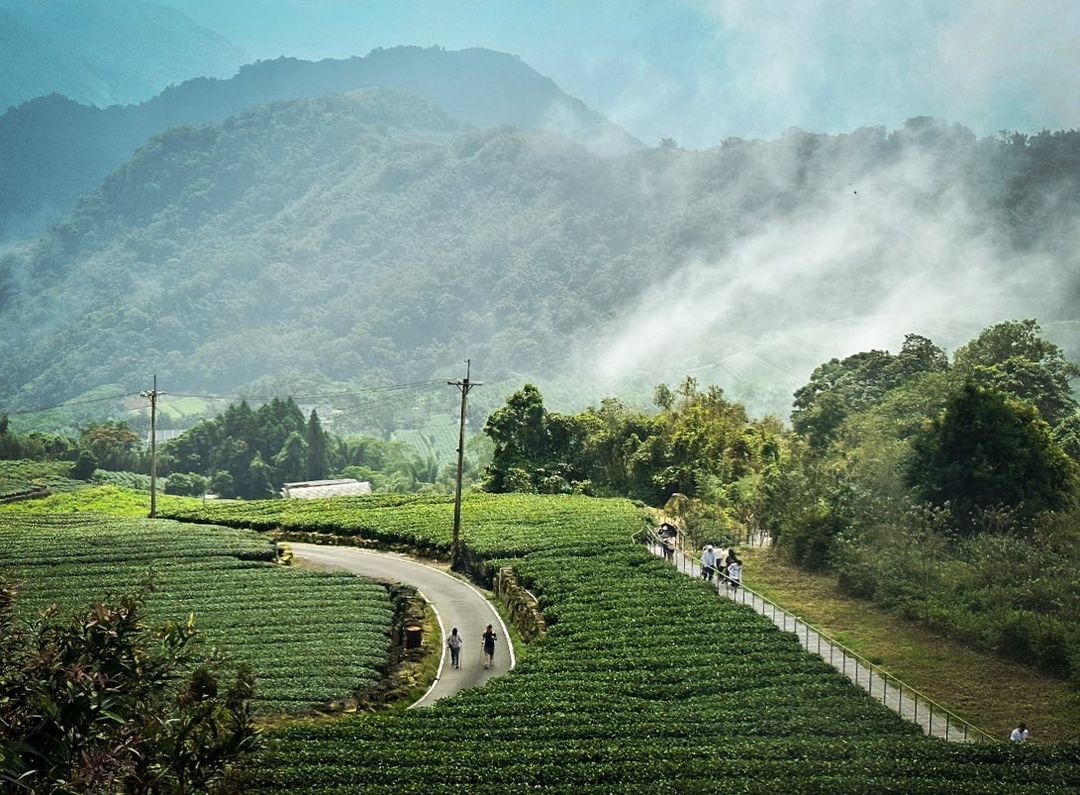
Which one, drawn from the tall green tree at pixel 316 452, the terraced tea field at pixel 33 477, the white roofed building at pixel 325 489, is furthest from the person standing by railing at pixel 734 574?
the tall green tree at pixel 316 452

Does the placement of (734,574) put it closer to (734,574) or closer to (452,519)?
(734,574)

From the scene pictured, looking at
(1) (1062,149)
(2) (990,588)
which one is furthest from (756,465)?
(1) (1062,149)

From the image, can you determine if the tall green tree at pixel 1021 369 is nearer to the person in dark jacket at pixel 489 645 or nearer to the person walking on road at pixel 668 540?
the person walking on road at pixel 668 540

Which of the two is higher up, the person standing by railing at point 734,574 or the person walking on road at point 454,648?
the person standing by railing at point 734,574

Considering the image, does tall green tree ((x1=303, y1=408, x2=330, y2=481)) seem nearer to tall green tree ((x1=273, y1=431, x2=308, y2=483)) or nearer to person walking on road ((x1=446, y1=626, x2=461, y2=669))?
tall green tree ((x1=273, y1=431, x2=308, y2=483))

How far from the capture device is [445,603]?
128ft

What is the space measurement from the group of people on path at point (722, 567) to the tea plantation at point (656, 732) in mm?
1427

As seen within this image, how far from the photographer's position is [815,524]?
42.3 meters

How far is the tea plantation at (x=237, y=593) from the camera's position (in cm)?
2923

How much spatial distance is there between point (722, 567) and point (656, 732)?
15783mm

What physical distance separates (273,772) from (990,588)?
24.1 meters

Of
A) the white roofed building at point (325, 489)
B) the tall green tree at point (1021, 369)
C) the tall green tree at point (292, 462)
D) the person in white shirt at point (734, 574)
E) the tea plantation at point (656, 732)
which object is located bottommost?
the tea plantation at point (656, 732)

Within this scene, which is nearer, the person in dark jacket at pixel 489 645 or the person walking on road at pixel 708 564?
the person in dark jacket at pixel 489 645

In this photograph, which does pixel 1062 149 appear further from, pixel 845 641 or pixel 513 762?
pixel 513 762
